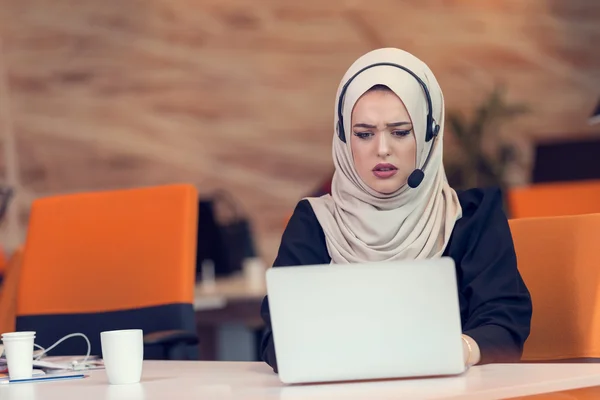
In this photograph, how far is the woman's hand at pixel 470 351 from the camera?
1538mm

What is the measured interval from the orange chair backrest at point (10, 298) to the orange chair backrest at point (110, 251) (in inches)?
14.4

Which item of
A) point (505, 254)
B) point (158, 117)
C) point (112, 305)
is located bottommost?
point (112, 305)

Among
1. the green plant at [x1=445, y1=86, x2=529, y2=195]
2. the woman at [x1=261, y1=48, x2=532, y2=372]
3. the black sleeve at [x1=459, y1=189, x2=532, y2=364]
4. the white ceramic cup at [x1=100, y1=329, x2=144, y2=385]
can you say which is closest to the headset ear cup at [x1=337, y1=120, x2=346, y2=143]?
the woman at [x1=261, y1=48, x2=532, y2=372]

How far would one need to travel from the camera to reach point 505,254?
1.83 metres

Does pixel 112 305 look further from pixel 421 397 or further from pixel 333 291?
pixel 421 397

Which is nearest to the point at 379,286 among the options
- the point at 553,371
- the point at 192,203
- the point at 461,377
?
the point at 461,377

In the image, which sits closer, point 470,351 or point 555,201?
point 470,351

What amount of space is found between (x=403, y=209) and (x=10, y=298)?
1.71 m

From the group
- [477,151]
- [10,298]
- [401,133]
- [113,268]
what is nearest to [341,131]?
[401,133]

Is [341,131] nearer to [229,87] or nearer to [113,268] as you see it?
[113,268]

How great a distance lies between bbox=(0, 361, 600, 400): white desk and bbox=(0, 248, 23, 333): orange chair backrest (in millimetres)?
1484

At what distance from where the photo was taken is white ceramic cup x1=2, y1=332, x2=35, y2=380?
5.70 ft

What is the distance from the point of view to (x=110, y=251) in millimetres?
2648

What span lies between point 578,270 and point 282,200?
4857mm
